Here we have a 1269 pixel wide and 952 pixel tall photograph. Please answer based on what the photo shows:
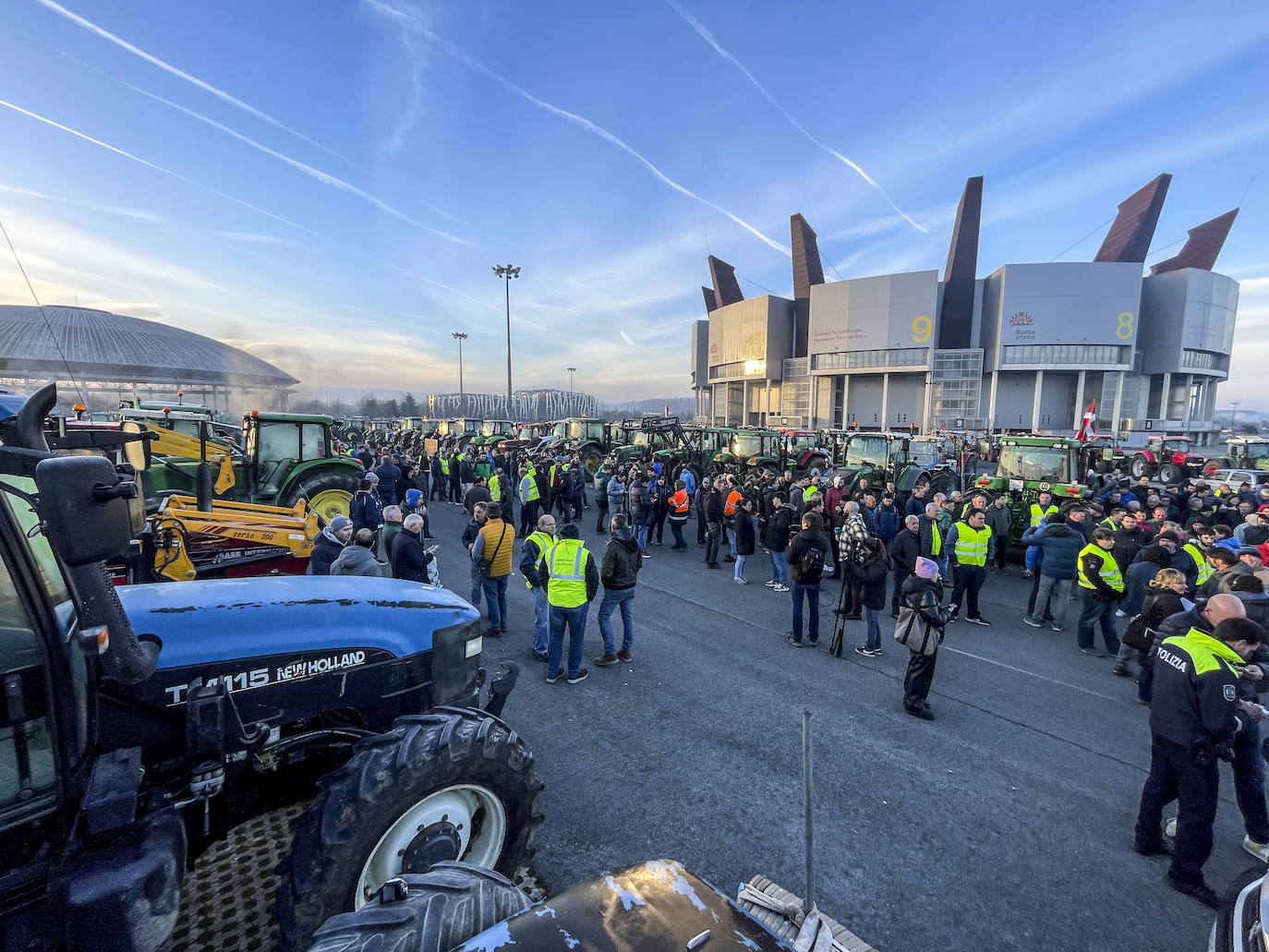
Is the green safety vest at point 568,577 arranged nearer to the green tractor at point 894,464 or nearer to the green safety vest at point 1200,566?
the green safety vest at point 1200,566

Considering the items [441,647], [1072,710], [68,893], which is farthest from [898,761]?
[68,893]

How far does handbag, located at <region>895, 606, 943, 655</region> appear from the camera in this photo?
4.77 meters

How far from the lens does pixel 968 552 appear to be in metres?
7.13

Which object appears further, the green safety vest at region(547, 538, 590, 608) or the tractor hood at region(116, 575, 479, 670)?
the green safety vest at region(547, 538, 590, 608)

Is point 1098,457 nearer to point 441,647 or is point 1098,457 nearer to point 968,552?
point 968,552

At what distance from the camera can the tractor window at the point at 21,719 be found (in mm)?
1750

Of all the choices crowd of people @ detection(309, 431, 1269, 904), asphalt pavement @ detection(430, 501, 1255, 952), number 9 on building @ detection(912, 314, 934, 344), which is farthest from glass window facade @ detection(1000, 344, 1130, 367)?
asphalt pavement @ detection(430, 501, 1255, 952)

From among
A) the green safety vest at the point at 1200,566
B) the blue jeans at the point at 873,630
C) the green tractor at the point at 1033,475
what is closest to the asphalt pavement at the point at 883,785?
the blue jeans at the point at 873,630

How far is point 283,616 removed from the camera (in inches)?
96.7

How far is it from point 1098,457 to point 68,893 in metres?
22.2

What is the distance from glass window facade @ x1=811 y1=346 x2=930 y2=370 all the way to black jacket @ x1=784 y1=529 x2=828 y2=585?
50933 millimetres

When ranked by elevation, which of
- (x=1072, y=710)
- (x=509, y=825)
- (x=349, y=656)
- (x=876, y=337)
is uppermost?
(x=876, y=337)

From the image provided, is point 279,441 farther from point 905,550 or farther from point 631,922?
point 631,922

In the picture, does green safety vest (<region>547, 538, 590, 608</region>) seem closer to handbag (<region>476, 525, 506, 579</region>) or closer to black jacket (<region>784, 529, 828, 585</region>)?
handbag (<region>476, 525, 506, 579</region>)
